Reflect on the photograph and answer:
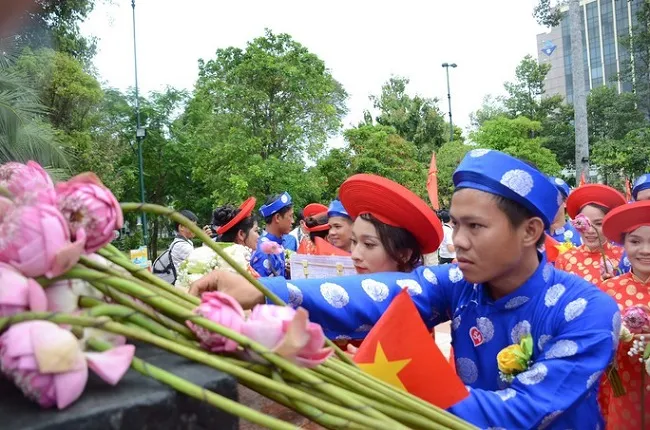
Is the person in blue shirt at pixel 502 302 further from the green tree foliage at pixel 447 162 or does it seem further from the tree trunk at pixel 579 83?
the green tree foliage at pixel 447 162

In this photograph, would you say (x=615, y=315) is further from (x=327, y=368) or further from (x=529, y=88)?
(x=529, y=88)

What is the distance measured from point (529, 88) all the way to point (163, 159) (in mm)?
25024

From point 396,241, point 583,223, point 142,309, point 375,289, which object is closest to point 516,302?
point 375,289

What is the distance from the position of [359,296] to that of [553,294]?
60 cm

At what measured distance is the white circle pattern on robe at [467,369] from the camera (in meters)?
1.89

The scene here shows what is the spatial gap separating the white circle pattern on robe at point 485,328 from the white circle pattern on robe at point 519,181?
1.35ft

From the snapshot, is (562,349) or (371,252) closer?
(562,349)

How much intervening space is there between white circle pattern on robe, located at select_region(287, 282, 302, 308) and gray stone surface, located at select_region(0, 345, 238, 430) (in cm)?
102

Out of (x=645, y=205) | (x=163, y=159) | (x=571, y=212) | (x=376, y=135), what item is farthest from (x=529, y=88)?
(x=645, y=205)

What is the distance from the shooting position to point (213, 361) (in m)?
0.77

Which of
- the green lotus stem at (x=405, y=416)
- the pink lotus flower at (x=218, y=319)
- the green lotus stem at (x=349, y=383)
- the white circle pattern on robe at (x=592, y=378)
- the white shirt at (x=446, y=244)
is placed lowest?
the white shirt at (x=446, y=244)

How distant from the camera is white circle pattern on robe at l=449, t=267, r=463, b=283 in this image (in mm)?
2070

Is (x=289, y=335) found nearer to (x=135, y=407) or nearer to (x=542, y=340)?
(x=135, y=407)

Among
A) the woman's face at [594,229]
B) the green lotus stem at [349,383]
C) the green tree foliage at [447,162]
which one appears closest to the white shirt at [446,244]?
the woman's face at [594,229]
